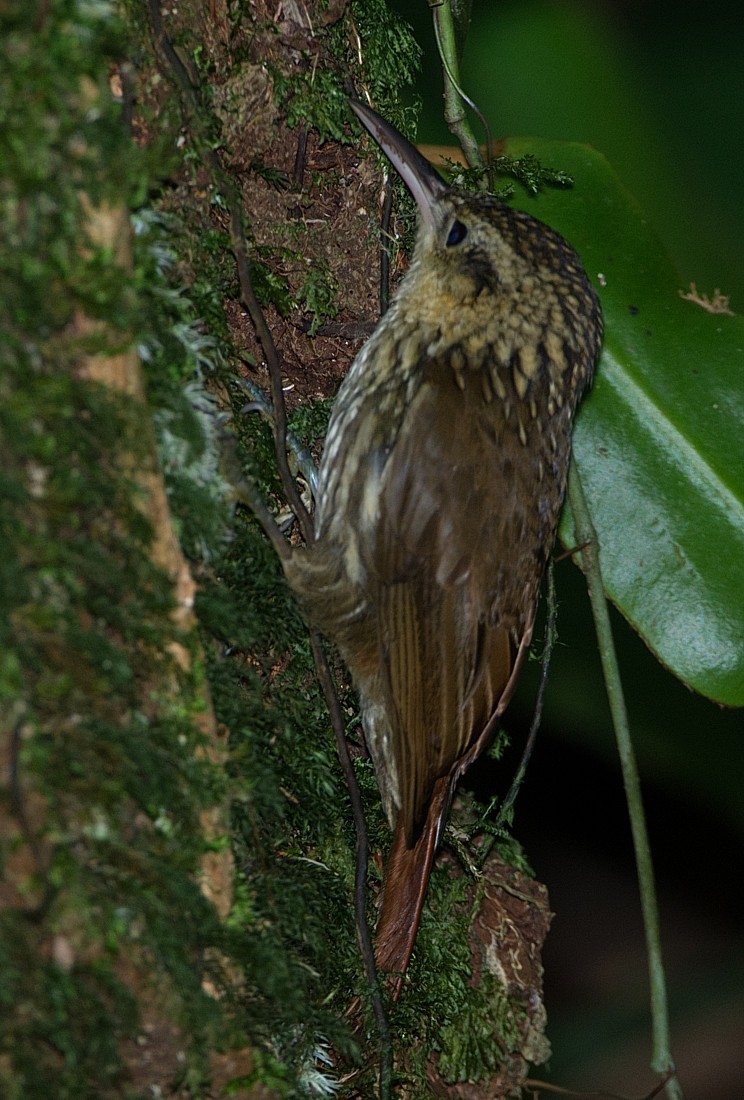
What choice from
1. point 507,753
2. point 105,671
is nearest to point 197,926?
point 105,671

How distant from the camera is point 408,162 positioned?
8.55 feet

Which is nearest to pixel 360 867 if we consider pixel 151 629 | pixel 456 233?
pixel 151 629

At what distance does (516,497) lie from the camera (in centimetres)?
247

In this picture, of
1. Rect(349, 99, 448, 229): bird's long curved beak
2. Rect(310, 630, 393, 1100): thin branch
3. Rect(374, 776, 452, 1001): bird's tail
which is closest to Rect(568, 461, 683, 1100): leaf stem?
Rect(374, 776, 452, 1001): bird's tail

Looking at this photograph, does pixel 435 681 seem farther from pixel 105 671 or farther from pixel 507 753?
pixel 507 753

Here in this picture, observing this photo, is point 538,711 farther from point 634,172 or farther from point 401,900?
point 634,172

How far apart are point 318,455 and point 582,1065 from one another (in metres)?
2.94

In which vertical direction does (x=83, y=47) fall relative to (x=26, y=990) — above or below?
above

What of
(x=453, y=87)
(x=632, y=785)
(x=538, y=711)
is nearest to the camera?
(x=632, y=785)

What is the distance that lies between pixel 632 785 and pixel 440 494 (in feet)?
2.53

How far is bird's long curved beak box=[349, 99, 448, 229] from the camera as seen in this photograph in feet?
8.29

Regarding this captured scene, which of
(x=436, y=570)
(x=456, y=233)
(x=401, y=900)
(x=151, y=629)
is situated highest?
(x=456, y=233)

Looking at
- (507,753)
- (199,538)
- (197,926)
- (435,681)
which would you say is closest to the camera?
(197,926)

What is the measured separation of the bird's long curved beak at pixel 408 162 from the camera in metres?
2.53
